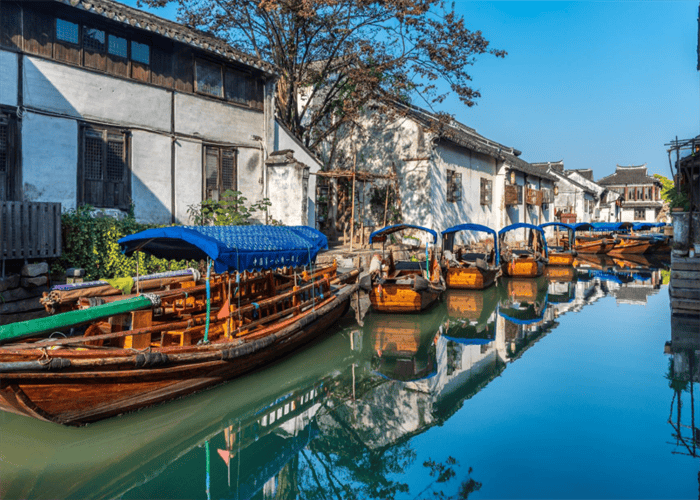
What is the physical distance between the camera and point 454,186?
22.5m

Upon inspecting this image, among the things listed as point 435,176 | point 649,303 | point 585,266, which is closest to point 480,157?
point 435,176

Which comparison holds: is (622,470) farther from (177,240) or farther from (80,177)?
(80,177)

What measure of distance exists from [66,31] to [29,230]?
16.7 ft

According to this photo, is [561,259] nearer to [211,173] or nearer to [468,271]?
[468,271]

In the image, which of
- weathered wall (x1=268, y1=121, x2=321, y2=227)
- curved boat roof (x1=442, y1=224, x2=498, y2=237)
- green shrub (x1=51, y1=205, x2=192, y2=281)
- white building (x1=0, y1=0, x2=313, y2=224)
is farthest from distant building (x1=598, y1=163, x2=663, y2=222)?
green shrub (x1=51, y1=205, x2=192, y2=281)

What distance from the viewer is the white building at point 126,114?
34.5ft

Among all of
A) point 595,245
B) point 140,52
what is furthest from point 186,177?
point 595,245

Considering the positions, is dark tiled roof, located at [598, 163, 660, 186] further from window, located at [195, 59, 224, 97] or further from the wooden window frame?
window, located at [195, 59, 224, 97]

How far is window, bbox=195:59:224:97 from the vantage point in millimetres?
13961

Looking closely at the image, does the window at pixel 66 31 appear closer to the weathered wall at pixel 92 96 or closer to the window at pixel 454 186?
the weathered wall at pixel 92 96

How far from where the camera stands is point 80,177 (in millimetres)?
11398


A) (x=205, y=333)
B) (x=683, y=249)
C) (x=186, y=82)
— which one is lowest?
(x=205, y=333)

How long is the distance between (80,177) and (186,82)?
3935 mm

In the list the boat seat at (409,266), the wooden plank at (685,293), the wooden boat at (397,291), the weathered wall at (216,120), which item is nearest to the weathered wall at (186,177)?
the weathered wall at (216,120)
